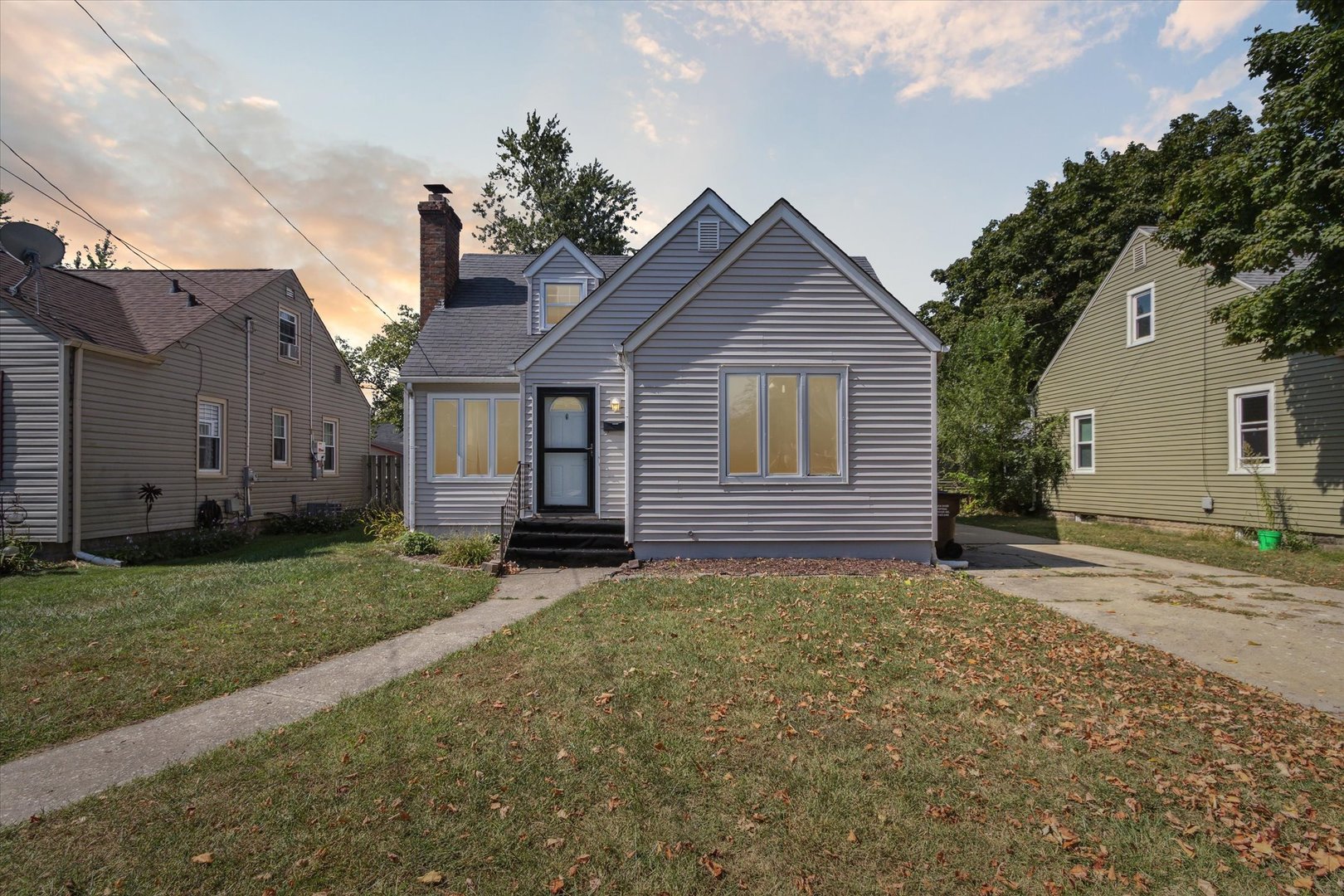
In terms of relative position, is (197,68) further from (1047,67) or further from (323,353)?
(1047,67)

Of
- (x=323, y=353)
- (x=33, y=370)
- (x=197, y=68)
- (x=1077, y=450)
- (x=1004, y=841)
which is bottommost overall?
(x=1004, y=841)

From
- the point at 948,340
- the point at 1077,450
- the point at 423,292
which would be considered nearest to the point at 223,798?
the point at 423,292

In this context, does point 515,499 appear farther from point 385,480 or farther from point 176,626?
point 385,480

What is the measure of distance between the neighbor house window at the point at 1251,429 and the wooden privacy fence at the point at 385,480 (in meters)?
22.3

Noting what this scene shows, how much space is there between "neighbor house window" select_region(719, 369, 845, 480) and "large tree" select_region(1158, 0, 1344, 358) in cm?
770

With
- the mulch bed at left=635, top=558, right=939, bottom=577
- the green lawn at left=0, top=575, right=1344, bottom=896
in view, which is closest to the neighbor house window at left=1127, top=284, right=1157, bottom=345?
the mulch bed at left=635, top=558, right=939, bottom=577

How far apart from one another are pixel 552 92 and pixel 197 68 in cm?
531

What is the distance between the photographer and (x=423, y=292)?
49.9 ft

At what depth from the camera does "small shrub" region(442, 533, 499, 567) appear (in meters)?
10.8

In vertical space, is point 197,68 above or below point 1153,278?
above

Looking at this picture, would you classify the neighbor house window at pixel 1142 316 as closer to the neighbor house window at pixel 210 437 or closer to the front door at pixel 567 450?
the front door at pixel 567 450

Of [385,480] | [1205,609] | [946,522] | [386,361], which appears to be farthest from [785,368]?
[386,361]

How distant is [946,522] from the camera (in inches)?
434

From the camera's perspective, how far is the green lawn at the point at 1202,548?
10.5m
